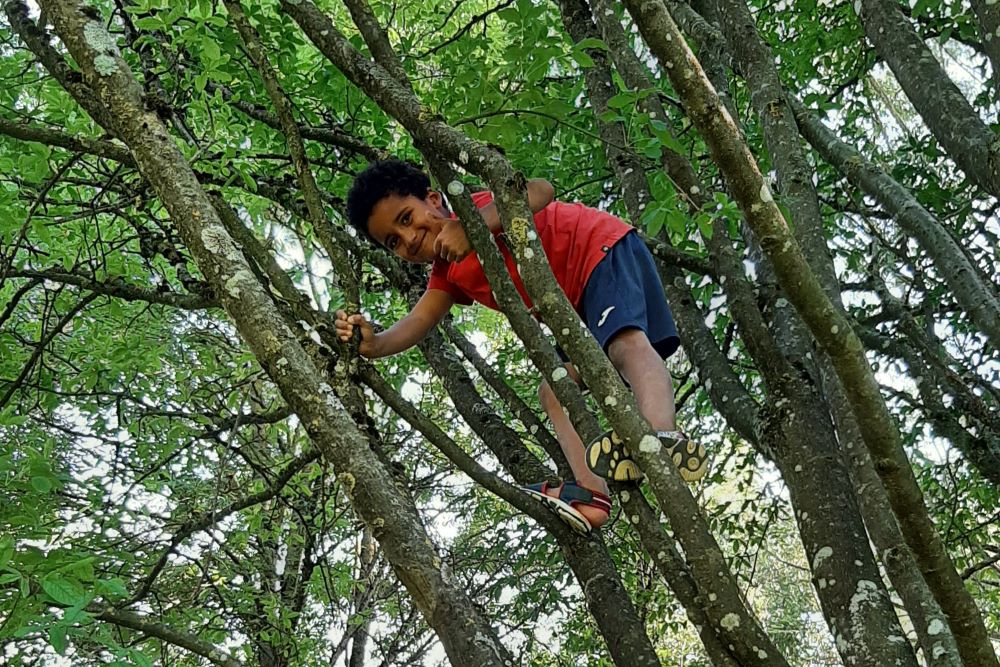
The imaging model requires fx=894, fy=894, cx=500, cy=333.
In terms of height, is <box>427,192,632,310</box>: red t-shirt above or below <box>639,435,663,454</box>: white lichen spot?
above

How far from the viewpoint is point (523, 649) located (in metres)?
6.25

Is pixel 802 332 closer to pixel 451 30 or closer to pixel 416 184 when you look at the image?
pixel 416 184

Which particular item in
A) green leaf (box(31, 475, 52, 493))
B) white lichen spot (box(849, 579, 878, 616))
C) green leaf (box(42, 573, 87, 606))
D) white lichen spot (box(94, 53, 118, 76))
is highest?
white lichen spot (box(94, 53, 118, 76))

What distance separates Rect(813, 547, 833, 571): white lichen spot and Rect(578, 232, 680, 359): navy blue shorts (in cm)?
83

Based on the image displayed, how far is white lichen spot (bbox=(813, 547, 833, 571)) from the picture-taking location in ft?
8.52

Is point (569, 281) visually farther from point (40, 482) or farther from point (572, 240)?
point (40, 482)

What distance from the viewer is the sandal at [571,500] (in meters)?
2.62

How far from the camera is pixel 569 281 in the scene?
3.03m

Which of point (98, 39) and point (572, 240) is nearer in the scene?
point (98, 39)

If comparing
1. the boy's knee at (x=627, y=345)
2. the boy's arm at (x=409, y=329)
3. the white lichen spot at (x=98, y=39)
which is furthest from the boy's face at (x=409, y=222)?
the white lichen spot at (x=98, y=39)

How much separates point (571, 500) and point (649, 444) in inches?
45.0

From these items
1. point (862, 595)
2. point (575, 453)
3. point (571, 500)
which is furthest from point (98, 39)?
point (862, 595)

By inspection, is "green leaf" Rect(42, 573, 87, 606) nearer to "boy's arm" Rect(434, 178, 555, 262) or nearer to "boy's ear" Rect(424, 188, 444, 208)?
"boy's arm" Rect(434, 178, 555, 262)

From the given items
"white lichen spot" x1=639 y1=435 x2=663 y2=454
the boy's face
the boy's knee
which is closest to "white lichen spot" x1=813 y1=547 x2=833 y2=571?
the boy's knee
